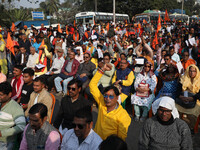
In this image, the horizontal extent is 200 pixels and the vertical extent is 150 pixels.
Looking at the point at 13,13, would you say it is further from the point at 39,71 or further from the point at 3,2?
the point at 39,71

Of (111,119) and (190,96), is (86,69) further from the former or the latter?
(111,119)

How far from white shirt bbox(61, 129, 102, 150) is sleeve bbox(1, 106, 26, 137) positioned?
86 centimetres

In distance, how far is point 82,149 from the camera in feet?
6.88

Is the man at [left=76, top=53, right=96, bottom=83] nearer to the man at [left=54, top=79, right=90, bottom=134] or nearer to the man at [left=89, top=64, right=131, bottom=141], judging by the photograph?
the man at [left=54, top=79, right=90, bottom=134]

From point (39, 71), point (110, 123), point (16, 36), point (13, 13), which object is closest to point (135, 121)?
point (110, 123)

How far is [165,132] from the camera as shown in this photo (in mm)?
2404

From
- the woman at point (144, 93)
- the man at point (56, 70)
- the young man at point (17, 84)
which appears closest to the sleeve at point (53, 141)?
the young man at point (17, 84)

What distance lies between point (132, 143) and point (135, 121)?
966 mm

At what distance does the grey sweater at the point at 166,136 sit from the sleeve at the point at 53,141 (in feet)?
3.63

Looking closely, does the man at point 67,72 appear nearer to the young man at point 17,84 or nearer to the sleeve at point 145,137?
the young man at point 17,84

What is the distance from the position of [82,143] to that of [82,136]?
76 millimetres

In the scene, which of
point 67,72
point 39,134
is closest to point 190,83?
point 39,134

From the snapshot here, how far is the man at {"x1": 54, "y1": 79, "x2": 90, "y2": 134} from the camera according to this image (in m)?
2.98

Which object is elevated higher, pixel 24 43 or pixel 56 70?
pixel 24 43
